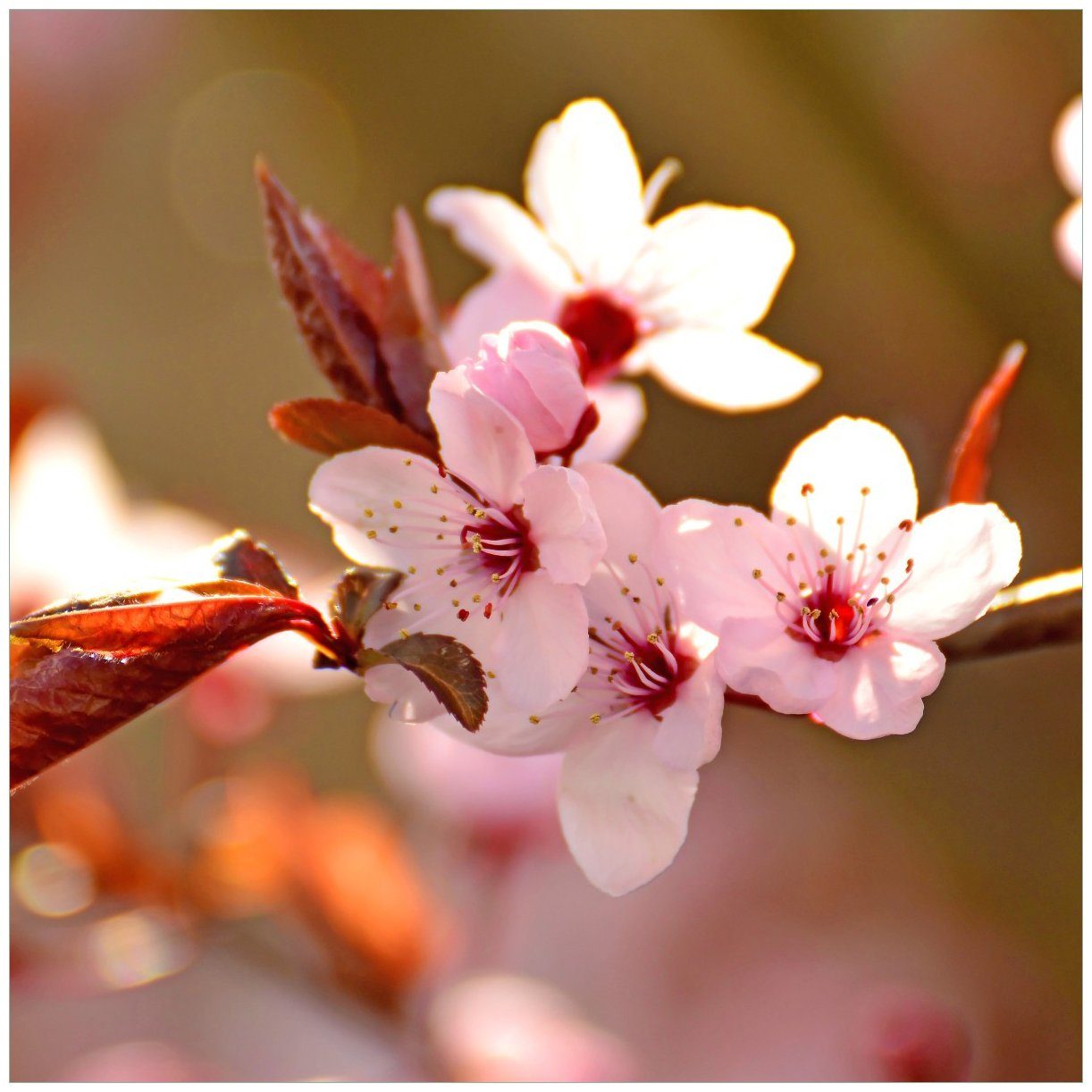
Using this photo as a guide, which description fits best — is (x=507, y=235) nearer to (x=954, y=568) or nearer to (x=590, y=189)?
(x=590, y=189)

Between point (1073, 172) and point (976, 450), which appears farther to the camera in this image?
point (1073, 172)

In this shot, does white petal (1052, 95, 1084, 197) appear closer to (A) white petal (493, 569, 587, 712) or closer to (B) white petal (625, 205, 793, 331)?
(B) white petal (625, 205, 793, 331)

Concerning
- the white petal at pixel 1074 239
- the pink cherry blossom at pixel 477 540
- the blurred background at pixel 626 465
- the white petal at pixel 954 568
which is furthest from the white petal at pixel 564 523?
the white petal at pixel 1074 239

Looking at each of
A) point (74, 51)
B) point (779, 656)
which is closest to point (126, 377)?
point (74, 51)

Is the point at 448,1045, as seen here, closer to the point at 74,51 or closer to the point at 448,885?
the point at 448,885

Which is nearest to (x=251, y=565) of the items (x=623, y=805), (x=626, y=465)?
(x=623, y=805)

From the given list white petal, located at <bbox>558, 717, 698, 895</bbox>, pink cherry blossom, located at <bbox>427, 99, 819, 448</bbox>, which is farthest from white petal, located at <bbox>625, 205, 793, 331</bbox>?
white petal, located at <bbox>558, 717, 698, 895</bbox>
